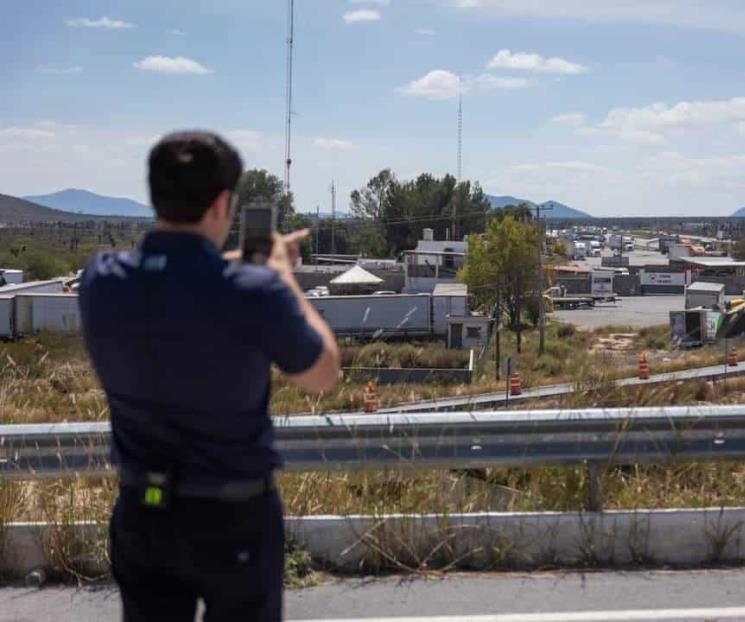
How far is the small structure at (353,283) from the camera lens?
214 feet

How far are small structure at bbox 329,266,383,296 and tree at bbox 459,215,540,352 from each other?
19.9ft

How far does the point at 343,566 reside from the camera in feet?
17.0

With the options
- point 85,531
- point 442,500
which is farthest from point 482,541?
point 85,531

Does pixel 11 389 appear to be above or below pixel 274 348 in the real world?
below


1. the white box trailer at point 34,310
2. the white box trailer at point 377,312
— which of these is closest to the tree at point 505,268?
the white box trailer at point 377,312

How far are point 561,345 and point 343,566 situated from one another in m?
55.5

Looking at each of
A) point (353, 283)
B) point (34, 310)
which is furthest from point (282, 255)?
point (353, 283)

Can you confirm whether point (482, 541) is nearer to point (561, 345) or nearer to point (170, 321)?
point (170, 321)

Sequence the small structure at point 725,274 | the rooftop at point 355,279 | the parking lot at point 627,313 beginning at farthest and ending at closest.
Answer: the small structure at point 725,274 → the parking lot at point 627,313 → the rooftop at point 355,279

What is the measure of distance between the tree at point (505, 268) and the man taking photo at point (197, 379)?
206 ft

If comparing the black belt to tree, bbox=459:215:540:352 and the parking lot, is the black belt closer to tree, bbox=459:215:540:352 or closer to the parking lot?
tree, bbox=459:215:540:352

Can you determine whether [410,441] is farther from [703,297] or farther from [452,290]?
[703,297]

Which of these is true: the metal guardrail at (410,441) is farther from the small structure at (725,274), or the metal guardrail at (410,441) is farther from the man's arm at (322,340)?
the small structure at (725,274)

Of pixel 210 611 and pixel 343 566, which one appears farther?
pixel 343 566
